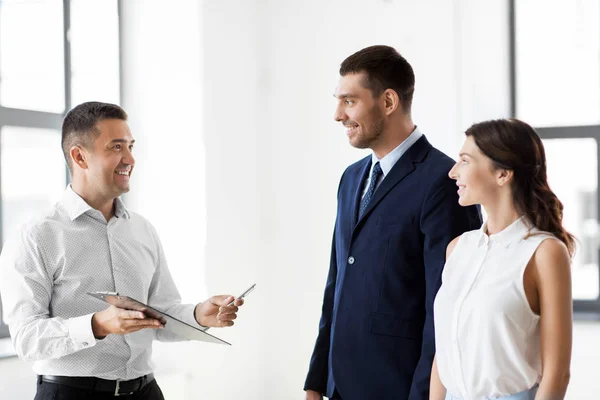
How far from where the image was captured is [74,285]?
2.29 m

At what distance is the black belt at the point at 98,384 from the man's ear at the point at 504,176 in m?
1.32

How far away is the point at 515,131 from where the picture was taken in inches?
76.5

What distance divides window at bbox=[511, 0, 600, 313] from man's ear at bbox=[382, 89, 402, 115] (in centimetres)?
234

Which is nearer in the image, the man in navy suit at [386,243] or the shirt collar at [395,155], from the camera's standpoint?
the man in navy suit at [386,243]

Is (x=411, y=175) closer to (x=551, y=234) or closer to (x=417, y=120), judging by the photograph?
(x=551, y=234)

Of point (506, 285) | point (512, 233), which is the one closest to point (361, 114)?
point (512, 233)

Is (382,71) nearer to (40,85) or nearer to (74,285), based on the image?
(74,285)

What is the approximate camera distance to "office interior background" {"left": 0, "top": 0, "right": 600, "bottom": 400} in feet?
13.7

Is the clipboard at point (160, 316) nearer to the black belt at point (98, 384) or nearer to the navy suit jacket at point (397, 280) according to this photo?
the black belt at point (98, 384)

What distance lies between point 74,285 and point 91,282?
0.19ft

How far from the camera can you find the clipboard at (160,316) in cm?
195

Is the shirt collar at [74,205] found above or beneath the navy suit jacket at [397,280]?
above

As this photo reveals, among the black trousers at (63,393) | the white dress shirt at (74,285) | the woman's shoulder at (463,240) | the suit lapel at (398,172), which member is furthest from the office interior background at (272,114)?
the woman's shoulder at (463,240)

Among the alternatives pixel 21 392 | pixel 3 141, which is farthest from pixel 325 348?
pixel 3 141
